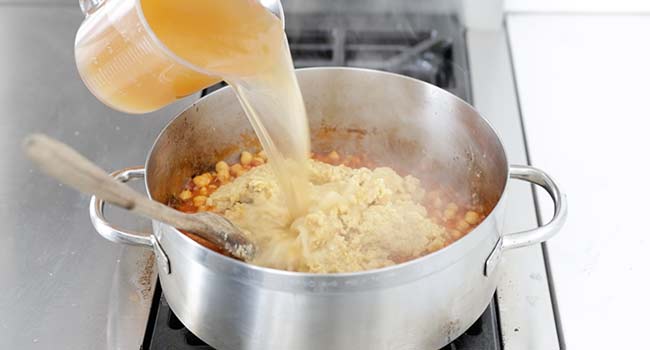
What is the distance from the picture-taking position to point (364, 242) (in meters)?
1.09

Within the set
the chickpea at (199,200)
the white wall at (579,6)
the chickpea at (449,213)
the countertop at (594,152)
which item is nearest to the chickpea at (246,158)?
the chickpea at (199,200)

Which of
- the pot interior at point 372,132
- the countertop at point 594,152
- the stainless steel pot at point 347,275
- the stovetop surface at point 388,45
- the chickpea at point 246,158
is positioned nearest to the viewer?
the stainless steel pot at point 347,275

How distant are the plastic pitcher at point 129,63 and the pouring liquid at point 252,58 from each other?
37 mm

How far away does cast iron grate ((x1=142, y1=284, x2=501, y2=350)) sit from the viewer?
995mm

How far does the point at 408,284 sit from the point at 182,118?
479mm

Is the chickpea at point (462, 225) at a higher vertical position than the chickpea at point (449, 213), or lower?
lower

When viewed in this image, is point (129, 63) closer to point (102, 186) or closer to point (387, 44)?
point (102, 186)

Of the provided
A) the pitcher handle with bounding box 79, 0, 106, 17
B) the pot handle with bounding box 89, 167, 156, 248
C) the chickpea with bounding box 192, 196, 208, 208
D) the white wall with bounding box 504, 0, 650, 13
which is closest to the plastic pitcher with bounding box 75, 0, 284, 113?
the pitcher handle with bounding box 79, 0, 106, 17

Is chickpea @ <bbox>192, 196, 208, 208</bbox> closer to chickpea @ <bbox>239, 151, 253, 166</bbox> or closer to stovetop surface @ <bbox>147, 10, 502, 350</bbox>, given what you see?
chickpea @ <bbox>239, 151, 253, 166</bbox>

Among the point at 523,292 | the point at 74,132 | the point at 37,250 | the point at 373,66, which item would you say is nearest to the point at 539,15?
the point at 373,66

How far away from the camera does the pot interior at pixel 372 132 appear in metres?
1.19

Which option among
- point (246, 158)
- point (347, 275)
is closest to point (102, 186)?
point (347, 275)

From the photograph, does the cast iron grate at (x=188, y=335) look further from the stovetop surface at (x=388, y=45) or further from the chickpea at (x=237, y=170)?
the stovetop surface at (x=388, y=45)

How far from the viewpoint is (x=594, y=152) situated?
1332mm
